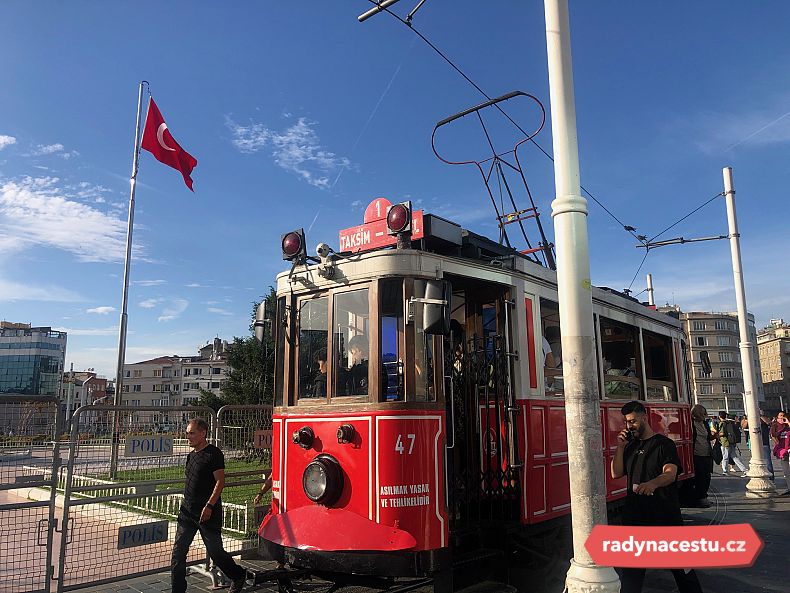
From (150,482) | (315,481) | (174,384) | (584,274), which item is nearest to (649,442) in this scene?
(584,274)

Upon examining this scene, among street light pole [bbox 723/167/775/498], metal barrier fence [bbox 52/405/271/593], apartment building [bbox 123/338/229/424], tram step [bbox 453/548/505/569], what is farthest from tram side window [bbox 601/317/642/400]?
apartment building [bbox 123/338/229/424]

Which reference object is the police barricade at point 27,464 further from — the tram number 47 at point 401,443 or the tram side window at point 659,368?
the tram side window at point 659,368

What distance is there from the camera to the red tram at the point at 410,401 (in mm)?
4961

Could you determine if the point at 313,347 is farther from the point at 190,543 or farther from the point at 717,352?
the point at 717,352

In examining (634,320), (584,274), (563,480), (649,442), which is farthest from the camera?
(634,320)

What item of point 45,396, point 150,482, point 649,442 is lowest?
point 150,482

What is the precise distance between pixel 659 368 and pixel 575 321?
249 inches

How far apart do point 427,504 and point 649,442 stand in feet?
6.04

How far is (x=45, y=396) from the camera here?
228 inches

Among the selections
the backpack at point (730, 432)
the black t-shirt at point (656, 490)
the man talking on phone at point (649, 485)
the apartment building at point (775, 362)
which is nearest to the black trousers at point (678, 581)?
the man talking on phone at point (649, 485)

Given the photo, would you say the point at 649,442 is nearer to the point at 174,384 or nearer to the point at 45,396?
the point at 45,396

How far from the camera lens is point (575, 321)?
4.14 meters

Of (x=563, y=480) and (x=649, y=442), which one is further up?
(x=649, y=442)

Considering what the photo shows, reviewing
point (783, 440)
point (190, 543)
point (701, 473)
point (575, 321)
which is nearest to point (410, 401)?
point (575, 321)
